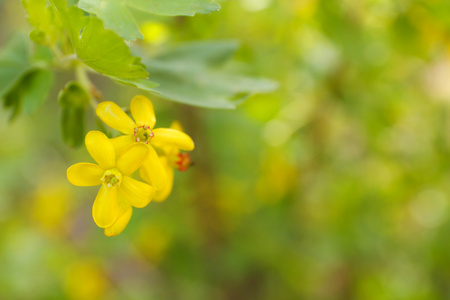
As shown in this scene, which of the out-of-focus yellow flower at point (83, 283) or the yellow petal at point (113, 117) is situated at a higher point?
the yellow petal at point (113, 117)

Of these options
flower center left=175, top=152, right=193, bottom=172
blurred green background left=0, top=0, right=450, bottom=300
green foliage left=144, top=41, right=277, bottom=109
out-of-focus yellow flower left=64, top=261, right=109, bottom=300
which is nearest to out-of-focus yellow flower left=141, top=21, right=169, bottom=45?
blurred green background left=0, top=0, right=450, bottom=300

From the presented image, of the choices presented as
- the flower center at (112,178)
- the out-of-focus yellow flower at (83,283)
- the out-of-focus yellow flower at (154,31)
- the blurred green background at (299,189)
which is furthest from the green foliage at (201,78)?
the out-of-focus yellow flower at (83,283)

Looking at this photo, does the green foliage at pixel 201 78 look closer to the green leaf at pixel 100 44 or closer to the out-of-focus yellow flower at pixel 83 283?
the green leaf at pixel 100 44

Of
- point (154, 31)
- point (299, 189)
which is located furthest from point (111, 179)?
point (299, 189)

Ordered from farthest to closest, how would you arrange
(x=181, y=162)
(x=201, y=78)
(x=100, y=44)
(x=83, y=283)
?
1. (x=83, y=283)
2. (x=201, y=78)
3. (x=181, y=162)
4. (x=100, y=44)

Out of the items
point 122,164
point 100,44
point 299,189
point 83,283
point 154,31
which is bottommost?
point 83,283

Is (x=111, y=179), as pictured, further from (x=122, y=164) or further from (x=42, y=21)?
(x=42, y=21)

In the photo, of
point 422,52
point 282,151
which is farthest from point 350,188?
point 422,52
